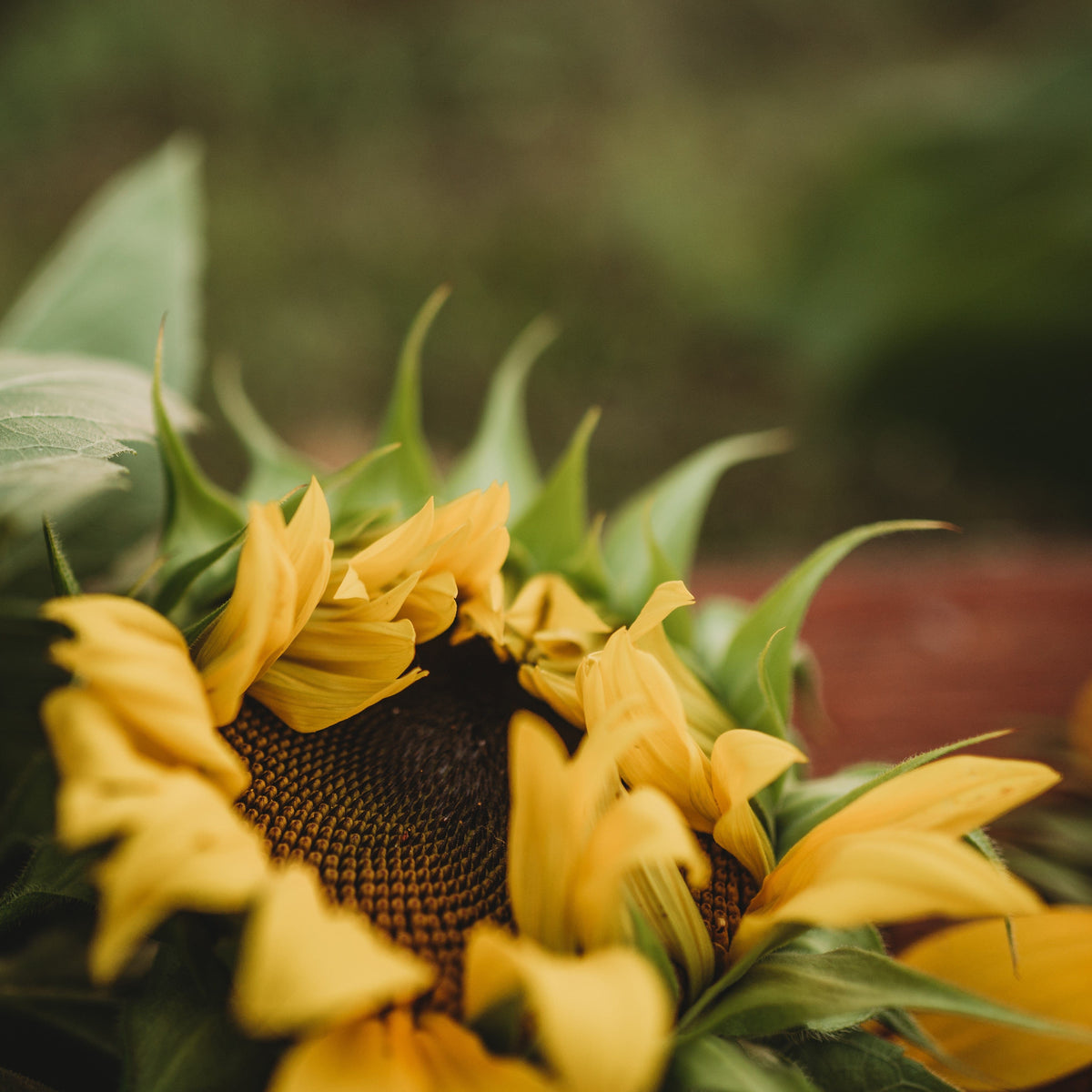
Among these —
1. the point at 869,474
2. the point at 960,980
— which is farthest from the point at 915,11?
the point at 960,980

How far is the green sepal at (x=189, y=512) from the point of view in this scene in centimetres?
40

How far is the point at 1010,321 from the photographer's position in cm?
114

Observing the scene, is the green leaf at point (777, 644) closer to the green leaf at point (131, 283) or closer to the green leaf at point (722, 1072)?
the green leaf at point (722, 1072)

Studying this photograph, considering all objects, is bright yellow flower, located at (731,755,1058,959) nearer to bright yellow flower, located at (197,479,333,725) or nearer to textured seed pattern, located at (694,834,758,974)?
textured seed pattern, located at (694,834,758,974)

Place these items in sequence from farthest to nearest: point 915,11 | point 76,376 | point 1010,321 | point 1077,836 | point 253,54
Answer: point 915,11
point 253,54
point 1010,321
point 1077,836
point 76,376

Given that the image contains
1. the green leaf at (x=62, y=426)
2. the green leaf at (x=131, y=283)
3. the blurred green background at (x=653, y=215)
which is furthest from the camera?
the blurred green background at (x=653, y=215)

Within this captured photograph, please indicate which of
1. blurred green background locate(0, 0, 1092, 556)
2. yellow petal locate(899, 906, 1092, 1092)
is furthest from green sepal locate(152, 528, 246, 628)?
blurred green background locate(0, 0, 1092, 556)

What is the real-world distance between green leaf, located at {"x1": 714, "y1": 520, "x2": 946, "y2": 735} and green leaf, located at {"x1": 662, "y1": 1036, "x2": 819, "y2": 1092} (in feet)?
0.40

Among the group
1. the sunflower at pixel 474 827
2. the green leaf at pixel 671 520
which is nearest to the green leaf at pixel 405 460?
the sunflower at pixel 474 827

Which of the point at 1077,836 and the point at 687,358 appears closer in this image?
the point at 1077,836

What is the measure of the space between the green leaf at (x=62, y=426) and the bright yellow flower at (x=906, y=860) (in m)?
0.27

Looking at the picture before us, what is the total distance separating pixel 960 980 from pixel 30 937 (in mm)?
415

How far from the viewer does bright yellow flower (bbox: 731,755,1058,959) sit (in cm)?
25

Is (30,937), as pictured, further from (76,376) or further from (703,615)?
(703,615)
